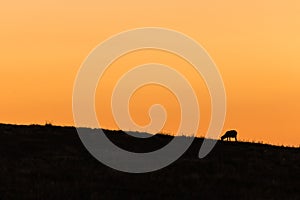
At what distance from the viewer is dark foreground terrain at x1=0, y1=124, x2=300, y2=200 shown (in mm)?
29484

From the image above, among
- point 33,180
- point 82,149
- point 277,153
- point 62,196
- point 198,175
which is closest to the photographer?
point 62,196

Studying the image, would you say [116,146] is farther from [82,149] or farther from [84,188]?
[84,188]

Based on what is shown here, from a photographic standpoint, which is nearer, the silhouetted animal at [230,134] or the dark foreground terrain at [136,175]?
the dark foreground terrain at [136,175]

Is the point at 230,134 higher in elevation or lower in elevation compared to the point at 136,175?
higher

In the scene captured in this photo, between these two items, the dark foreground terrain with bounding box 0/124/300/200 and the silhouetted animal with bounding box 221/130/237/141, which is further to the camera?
the silhouetted animal with bounding box 221/130/237/141

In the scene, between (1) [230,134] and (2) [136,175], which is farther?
(1) [230,134]

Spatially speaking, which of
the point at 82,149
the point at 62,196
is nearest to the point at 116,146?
the point at 82,149

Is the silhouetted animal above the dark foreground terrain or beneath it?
above

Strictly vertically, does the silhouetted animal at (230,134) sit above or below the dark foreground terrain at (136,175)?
above

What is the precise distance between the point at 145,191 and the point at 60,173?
5161mm

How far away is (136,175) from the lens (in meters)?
33.5

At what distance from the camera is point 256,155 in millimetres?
41312

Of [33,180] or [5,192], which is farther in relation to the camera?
[33,180]

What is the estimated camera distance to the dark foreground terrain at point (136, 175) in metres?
29.5
